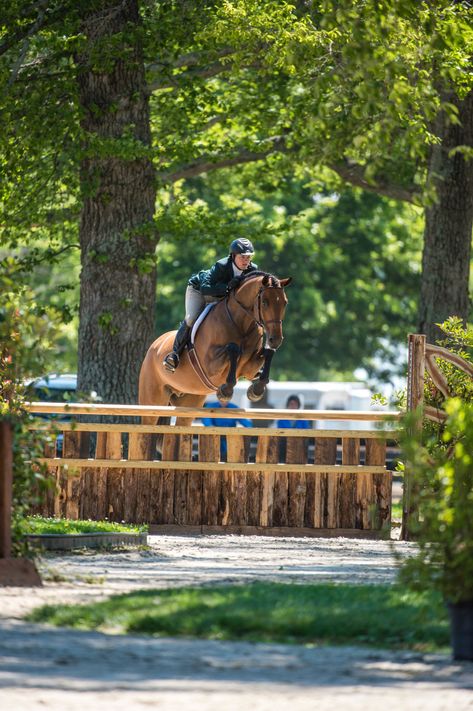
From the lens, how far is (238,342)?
19875mm

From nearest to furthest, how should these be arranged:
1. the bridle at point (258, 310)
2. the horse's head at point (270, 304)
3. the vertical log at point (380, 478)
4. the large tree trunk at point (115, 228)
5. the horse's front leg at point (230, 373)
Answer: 1. the vertical log at point (380, 478)
2. the horse's head at point (270, 304)
3. the bridle at point (258, 310)
4. the horse's front leg at point (230, 373)
5. the large tree trunk at point (115, 228)

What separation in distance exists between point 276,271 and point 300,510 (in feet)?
115

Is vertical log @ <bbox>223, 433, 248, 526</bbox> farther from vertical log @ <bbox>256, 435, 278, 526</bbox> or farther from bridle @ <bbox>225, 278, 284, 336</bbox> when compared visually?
bridle @ <bbox>225, 278, 284, 336</bbox>

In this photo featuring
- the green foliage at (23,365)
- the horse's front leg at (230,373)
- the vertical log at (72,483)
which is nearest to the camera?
the green foliage at (23,365)

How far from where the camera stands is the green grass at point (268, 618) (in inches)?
360

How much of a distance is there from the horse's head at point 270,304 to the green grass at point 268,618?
28.1ft

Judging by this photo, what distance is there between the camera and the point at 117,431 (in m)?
17.9

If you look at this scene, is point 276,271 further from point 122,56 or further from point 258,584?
point 258,584

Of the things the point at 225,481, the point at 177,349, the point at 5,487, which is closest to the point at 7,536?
the point at 5,487

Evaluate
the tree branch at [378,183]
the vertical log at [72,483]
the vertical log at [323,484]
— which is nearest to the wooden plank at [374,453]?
the vertical log at [323,484]

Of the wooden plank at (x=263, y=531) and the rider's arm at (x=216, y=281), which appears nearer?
the wooden plank at (x=263, y=531)

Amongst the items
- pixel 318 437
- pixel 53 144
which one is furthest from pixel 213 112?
pixel 318 437

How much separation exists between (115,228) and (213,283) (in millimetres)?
4409

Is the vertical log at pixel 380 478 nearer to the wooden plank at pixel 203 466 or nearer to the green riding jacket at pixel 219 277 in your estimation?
the wooden plank at pixel 203 466
